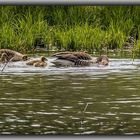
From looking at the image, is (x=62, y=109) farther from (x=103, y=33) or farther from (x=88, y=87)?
(x=103, y=33)

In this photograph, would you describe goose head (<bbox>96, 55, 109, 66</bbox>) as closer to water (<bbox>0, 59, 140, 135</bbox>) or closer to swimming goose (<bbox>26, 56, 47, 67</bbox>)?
water (<bbox>0, 59, 140, 135</bbox>)

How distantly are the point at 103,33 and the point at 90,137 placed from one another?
29.4 inches

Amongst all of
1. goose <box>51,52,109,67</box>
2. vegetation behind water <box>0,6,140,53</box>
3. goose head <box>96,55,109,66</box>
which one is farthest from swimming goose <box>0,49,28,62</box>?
goose head <box>96,55,109,66</box>

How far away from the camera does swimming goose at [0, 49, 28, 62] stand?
164 inches

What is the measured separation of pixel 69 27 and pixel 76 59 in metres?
0.23

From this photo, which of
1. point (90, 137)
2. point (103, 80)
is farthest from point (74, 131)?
point (103, 80)

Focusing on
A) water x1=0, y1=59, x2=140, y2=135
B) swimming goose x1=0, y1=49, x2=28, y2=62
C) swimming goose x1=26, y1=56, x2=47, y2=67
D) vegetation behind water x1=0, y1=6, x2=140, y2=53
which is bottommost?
water x1=0, y1=59, x2=140, y2=135

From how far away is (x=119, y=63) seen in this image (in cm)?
421

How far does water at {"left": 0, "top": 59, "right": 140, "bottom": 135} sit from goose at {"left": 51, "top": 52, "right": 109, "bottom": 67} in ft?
0.12

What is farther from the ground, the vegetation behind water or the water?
the vegetation behind water

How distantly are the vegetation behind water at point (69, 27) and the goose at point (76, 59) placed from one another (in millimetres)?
45

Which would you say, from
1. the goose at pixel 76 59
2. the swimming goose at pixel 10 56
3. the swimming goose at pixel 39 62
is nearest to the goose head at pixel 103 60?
the goose at pixel 76 59

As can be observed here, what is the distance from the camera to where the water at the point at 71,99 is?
3.95 meters

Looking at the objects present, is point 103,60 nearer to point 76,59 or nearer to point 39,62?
point 76,59
